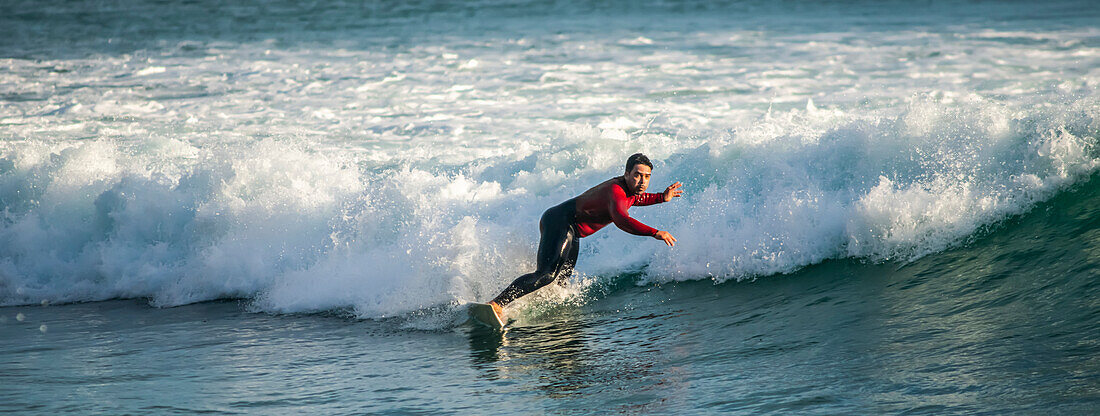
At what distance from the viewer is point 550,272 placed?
7.92 meters

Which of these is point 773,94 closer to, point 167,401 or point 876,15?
point 876,15

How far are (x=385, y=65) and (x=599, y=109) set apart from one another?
6.93m

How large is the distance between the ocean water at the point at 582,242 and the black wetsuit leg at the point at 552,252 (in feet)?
1.27

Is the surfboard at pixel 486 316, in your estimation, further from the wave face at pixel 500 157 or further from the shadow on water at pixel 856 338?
the wave face at pixel 500 157

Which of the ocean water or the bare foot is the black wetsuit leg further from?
the ocean water

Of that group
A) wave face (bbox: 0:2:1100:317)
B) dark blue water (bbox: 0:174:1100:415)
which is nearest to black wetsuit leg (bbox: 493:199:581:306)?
dark blue water (bbox: 0:174:1100:415)

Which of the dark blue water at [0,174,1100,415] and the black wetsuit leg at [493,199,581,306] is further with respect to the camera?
→ the black wetsuit leg at [493,199,581,306]

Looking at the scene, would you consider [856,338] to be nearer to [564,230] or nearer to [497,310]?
[564,230]

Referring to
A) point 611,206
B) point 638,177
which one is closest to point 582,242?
point 611,206

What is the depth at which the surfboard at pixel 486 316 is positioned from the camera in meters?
7.77

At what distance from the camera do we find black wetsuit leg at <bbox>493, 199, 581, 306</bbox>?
7.90 metres

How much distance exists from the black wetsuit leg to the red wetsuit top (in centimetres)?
10

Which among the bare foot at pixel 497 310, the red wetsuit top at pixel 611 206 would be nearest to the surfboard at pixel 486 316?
the bare foot at pixel 497 310

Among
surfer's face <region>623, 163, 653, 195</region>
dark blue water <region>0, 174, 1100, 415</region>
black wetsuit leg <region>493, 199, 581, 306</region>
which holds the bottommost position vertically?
dark blue water <region>0, 174, 1100, 415</region>
